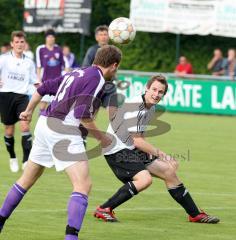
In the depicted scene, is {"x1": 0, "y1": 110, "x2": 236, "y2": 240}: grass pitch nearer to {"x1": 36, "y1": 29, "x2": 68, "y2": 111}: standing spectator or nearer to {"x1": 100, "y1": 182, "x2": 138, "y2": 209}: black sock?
{"x1": 100, "y1": 182, "x2": 138, "y2": 209}: black sock

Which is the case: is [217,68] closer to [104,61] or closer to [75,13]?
[75,13]

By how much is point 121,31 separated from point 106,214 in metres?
4.79

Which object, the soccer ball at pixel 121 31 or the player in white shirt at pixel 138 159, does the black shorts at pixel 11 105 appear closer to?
the soccer ball at pixel 121 31

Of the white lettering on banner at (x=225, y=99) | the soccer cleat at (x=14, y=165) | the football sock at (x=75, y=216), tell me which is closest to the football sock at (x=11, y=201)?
the football sock at (x=75, y=216)

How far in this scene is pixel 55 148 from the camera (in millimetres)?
7906

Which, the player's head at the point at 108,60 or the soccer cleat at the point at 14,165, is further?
the soccer cleat at the point at 14,165

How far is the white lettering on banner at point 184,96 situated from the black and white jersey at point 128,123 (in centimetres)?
1556

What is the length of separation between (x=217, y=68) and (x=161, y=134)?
8.32 meters

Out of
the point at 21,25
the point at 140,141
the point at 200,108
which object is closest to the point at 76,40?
the point at 21,25

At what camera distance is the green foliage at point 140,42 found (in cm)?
3167

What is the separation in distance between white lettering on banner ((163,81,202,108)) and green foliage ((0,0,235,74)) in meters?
5.93

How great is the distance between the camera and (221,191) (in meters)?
11.8

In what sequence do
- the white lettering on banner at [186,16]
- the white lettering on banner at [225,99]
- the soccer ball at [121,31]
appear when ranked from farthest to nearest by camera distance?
1. the white lettering on banner at [186,16]
2. the white lettering on banner at [225,99]
3. the soccer ball at [121,31]

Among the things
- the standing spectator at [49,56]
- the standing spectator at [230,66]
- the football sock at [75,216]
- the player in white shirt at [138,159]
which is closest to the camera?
the football sock at [75,216]
